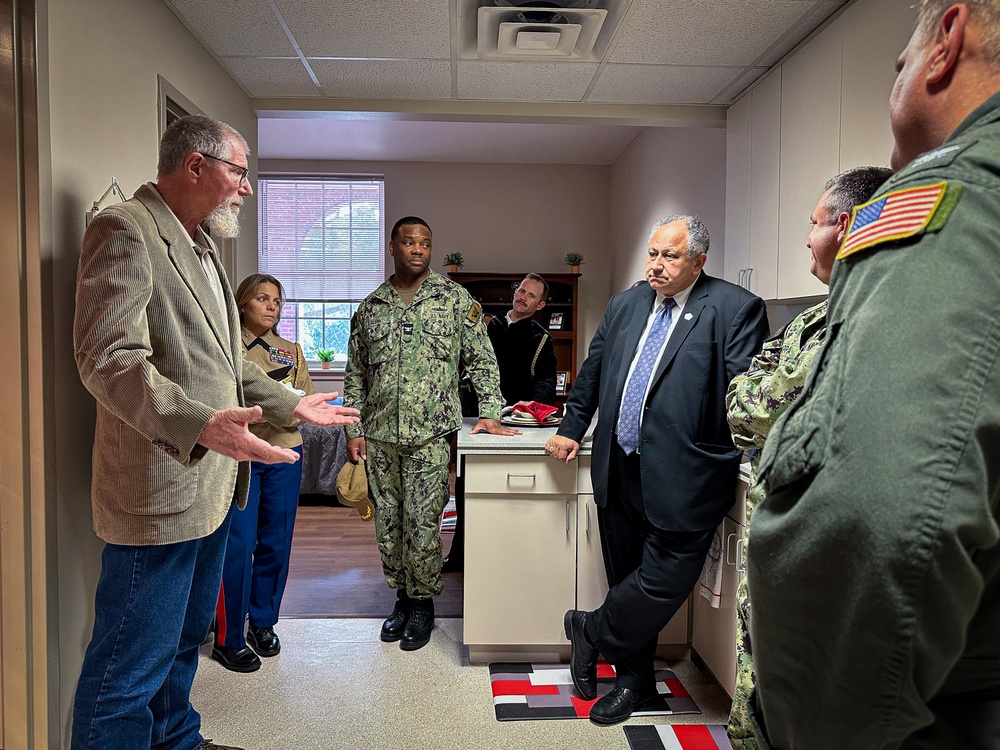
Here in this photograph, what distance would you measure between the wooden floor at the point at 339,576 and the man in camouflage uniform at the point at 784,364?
1783 mm

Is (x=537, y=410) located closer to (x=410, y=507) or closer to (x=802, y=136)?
(x=410, y=507)

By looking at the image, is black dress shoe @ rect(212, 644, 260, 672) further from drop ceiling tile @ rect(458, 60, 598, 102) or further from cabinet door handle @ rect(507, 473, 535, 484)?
drop ceiling tile @ rect(458, 60, 598, 102)

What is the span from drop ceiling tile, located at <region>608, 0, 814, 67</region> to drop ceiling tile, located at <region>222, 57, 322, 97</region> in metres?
1.37

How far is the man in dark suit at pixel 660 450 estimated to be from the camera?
217 centimetres

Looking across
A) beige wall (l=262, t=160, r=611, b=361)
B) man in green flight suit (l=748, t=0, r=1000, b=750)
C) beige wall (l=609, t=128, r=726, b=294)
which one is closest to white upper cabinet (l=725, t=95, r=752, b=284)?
beige wall (l=609, t=128, r=726, b=294)

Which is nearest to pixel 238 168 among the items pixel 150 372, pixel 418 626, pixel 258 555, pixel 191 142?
pixel 191 142

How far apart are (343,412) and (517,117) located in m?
2.31

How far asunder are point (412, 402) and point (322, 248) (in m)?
4.88

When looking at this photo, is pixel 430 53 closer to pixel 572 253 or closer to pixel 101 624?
pixel 101 624

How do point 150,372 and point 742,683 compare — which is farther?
point 742,683

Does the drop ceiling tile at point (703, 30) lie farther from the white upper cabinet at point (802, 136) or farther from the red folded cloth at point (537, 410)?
the red folded cloth at point (537, 410)

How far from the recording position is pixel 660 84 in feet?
10.8

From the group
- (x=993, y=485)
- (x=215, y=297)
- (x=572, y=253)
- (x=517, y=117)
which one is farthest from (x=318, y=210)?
(x=993, y=485)

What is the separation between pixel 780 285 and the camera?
118 inches
